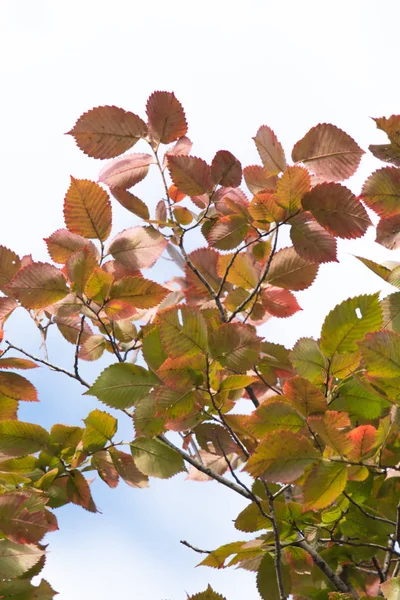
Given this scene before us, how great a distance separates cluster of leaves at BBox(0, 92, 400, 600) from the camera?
3.83 feet

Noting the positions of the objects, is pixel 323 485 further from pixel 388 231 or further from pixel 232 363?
pixel 388 231

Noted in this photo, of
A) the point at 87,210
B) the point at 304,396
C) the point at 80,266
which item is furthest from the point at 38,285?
the point at 304,396

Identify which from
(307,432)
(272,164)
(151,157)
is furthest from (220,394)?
(151,157)

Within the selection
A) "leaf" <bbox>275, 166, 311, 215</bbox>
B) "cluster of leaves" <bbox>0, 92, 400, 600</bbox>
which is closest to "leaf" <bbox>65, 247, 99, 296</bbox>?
"cluster of leaves" <bbox>0, 92, 400, 600</bbox>

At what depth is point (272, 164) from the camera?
156cm

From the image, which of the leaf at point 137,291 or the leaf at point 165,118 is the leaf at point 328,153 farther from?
the leaf at point 137,291

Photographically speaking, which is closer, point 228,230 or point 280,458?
point 280,458

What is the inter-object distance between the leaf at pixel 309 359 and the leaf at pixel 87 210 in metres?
0.57

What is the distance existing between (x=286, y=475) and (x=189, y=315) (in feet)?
1.07

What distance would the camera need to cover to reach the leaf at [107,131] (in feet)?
5.12

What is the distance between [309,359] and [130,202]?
65cm

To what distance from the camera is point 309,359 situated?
4.16ft

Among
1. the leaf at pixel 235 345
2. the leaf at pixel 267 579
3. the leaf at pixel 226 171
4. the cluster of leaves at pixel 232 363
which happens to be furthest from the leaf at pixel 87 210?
the leaf at pixel 267 579

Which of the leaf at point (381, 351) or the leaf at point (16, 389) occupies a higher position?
the leaf at point (16, 389)
